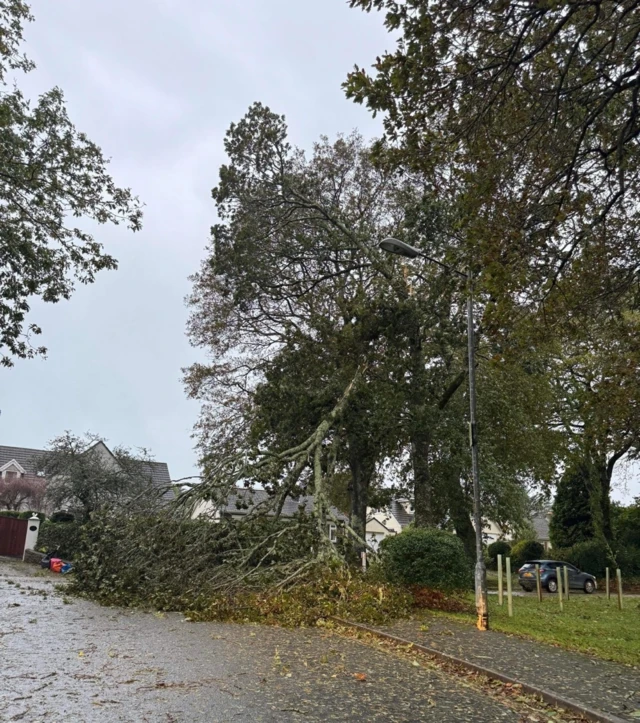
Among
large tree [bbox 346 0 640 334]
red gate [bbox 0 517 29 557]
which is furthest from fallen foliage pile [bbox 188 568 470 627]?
red gate [bbox 0 517 29 557]

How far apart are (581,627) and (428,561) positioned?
3406 millimetres

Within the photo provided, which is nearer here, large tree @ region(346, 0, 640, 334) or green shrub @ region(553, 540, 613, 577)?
large tree @ region(346, 0, 640, 334)

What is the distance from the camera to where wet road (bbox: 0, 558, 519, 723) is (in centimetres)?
547

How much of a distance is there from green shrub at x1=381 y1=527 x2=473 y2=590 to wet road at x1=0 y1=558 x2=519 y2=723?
461cm

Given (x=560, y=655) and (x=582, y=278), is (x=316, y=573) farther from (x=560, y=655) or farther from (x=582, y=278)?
(x=582, y=278)

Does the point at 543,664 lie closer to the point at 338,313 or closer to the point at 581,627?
the point at 581,627

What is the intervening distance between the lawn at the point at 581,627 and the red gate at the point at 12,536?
2179 cm

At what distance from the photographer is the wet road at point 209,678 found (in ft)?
17.9

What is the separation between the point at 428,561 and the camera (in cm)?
1456

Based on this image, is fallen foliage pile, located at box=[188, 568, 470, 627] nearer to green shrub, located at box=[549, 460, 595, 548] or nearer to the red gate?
the red gate

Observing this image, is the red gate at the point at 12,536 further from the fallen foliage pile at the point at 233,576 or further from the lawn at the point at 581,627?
the lawn at the point at 581,627

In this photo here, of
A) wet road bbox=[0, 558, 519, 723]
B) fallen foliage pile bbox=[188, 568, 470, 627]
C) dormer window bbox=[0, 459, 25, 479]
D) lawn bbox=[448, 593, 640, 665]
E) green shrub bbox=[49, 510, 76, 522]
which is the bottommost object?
wet road bbox=[0, 558, 519, 723]

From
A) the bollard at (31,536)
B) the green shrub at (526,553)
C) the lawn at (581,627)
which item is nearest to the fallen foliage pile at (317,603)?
the lawn at (581,627)

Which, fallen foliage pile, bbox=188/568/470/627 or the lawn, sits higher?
fallen foliage pile, bbox=188/568/470/627
